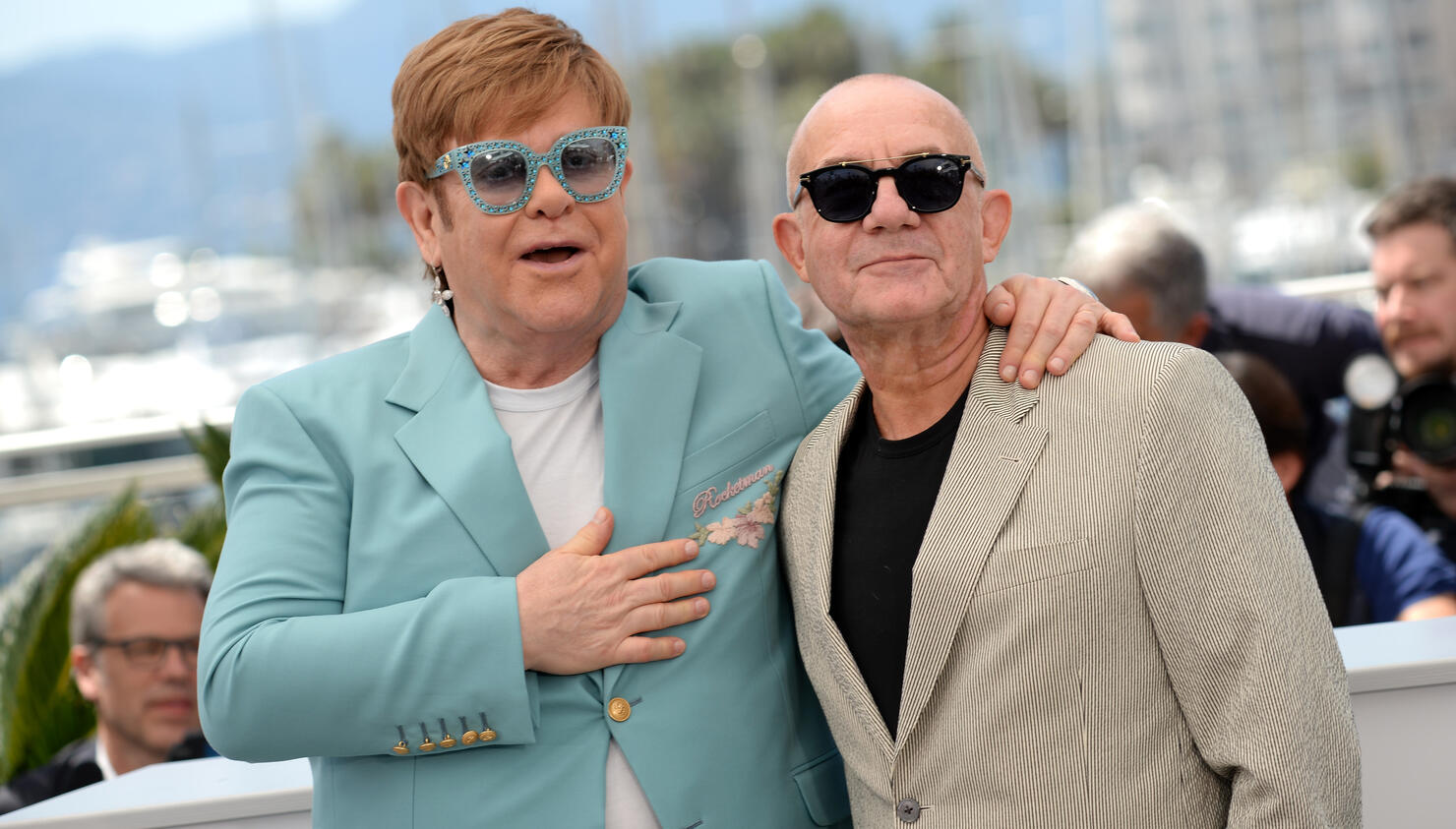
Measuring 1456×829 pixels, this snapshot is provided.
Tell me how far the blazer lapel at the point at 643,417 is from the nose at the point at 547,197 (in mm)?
270

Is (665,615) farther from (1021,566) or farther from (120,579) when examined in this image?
(120,579)

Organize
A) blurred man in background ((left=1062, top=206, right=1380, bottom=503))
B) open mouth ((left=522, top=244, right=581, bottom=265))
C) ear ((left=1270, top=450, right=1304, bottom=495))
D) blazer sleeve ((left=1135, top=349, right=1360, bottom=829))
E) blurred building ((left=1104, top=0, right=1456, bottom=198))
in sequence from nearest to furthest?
blazer sleeve ((left=1135, top=349, right=1360, bottom=829))
open mouth ((left=522, top=244, right=581, bottom=265))
ear ((left=1270, top=450, right=1304, bottom=495))
blurred man in background ((left=1062, top=206, right=1380, bottom=503))
blurred building ((left=1104, top=0, right=1456, bottom=198))

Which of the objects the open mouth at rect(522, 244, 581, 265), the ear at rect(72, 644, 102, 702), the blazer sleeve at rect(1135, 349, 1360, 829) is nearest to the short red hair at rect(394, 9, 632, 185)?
the open mouth at rect(522, 244, 581, 265)

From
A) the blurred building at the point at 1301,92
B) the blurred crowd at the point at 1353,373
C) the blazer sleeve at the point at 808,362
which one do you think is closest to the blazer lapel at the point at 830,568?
the blazer sleeve at the point at 808,362

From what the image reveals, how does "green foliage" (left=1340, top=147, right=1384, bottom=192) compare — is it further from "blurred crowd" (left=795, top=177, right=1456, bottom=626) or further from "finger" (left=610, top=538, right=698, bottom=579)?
"finger" (left=610, top=538, right=698, bottom=579)

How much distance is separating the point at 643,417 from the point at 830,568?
368 mm

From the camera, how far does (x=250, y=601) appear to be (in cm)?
173

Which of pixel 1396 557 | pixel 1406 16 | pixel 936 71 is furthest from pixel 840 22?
pixel 1396 557

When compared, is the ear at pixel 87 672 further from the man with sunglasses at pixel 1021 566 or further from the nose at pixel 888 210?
the nose at pixel 888 210

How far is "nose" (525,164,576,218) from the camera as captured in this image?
1.82 meters

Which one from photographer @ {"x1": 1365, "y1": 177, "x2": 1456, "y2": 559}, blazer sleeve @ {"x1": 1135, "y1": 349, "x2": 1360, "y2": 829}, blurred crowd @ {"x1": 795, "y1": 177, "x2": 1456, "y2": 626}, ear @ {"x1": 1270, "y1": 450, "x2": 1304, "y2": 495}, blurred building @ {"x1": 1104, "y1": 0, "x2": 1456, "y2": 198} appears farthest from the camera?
blurred building @ {"x1": 1104, "y1": 0, "x2": 1456, "y2": 198}

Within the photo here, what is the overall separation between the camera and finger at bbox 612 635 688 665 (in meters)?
2.47

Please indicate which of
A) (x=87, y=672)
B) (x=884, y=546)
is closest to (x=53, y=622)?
(x=87, y=672)

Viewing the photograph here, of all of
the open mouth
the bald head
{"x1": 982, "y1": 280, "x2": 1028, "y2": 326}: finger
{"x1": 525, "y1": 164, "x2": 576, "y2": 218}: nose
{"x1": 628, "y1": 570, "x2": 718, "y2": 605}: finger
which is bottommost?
{"x1": 628, "y1": 570, "x2": 718, "y2": 605}: finger
